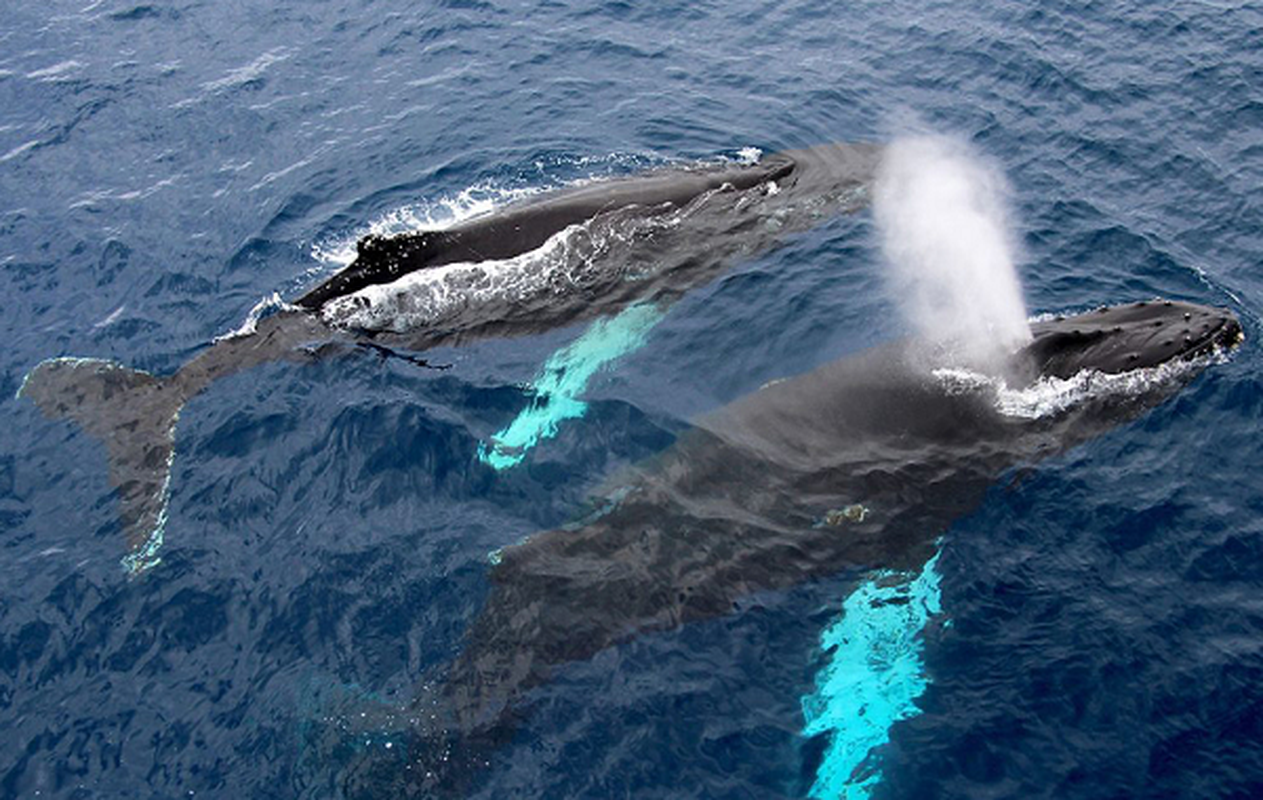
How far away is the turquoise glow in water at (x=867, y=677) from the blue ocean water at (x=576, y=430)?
0.63 ft

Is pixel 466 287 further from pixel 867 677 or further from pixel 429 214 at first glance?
pixel 867 677

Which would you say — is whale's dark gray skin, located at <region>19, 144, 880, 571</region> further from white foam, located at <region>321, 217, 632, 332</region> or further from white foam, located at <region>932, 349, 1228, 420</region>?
white foam, located at <region>932, 349, 1228, 420</region>

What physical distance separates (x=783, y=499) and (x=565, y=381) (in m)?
5.72

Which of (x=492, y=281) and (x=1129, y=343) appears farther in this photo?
(x=492, y=281)

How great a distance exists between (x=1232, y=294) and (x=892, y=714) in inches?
527

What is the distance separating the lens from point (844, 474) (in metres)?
17.6

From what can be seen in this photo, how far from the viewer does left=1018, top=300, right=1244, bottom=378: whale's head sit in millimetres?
18266

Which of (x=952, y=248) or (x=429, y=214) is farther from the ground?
(x=952, y=248)

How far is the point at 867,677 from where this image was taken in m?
15.4

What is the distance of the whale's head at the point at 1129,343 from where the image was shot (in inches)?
719

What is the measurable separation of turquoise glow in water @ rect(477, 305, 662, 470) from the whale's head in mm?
8055

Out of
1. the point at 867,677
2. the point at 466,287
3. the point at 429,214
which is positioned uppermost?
the point at 429,214

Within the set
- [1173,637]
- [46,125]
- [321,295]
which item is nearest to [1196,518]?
[1173,637]

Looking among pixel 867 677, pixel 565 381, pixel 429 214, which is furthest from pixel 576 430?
pixel 429 214
